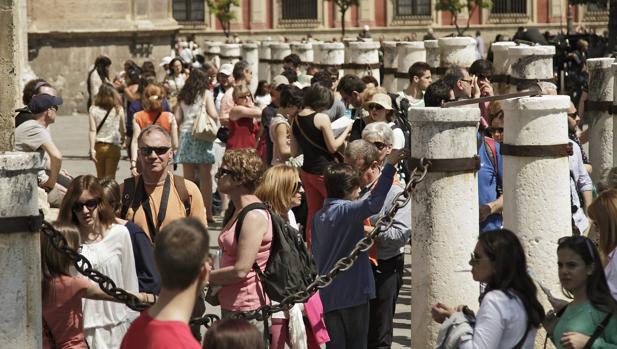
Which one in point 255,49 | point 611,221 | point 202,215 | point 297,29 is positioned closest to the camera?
point 611,221

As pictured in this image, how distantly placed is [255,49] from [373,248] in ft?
74.3

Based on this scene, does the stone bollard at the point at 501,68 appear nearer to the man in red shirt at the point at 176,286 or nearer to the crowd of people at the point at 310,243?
the crowd of people at the point at 310,243

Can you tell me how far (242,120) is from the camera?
1609 cm

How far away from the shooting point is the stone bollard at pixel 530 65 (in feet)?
46.4

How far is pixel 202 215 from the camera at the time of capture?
9062 millimetres

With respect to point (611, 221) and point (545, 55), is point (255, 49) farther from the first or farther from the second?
point (611, 221)

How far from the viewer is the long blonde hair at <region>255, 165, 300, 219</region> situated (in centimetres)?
924

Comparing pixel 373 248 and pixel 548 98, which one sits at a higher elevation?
pixel 548 98

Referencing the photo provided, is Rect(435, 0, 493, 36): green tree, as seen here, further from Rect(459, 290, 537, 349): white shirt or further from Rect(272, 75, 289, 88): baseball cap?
Rect(459, 290, 537, 349): white shirt

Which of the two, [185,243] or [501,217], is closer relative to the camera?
[185,243]

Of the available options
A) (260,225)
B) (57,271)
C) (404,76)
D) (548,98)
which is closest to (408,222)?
(548,98)

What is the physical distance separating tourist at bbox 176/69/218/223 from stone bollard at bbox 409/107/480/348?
7673mm

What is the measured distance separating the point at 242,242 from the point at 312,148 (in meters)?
4.81

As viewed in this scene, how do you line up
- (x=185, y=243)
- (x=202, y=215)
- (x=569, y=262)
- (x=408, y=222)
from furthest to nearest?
(x=408, y=222), (x=202, y=215), (x=569, y=262), (x=185, y=243)
